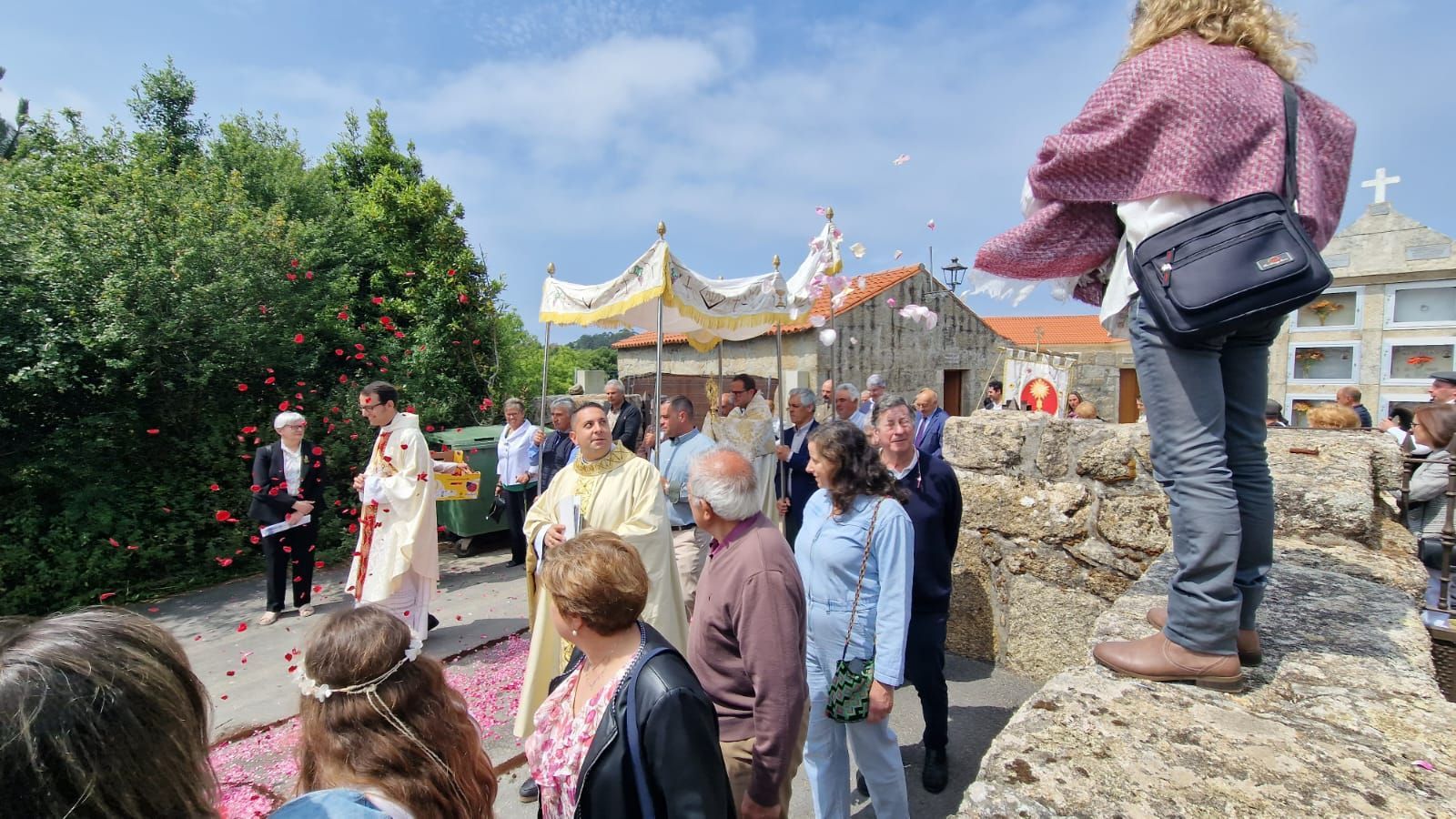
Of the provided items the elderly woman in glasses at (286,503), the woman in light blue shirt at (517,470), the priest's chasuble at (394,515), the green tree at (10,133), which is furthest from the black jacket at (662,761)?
the green tree at (10,133)

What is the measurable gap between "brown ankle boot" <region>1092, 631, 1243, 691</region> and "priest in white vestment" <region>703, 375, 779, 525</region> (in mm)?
4239

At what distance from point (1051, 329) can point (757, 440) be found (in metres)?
28.3

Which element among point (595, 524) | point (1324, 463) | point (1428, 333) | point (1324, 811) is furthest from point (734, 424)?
point (1428, 333)

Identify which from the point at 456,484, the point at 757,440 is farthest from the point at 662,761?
the point at 456,484

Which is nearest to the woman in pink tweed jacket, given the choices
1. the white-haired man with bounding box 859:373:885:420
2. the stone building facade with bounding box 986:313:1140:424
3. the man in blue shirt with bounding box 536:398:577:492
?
the man in blue shirt with bounding box 536:398:577:492

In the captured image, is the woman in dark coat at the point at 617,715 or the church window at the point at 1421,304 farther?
the church window at the point at 1421,304

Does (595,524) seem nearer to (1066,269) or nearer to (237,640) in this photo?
(1066,269)

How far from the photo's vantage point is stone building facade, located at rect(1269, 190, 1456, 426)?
53.3 feet

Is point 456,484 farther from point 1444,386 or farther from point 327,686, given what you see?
point 1444,386

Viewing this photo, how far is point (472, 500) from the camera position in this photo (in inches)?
329

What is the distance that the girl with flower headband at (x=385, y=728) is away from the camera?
1356 millimetres

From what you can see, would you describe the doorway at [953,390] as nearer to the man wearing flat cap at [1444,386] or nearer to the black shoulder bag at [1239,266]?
the man wearing flat cap at [1444,386]

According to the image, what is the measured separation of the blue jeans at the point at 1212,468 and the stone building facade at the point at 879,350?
1425 centimetres

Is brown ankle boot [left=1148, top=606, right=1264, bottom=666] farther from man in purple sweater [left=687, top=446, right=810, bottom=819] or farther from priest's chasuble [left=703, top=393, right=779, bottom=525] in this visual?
priest's chasuble [left=703, top=393, right=779, bottom=525]
